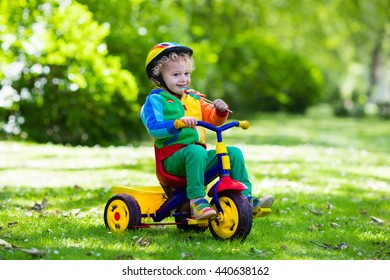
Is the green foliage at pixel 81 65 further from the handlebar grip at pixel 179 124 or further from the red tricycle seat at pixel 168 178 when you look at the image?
the handlebar grip at pixel 179 124

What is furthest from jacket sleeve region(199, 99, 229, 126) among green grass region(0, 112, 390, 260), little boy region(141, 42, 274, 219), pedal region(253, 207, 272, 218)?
green grass region(0, 112, 390, 260)

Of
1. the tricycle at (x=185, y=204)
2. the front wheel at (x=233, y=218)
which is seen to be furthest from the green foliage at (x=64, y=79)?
the front wheel at (x=233, y=218)

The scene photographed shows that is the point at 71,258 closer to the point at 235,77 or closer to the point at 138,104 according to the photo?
the point at 138,104

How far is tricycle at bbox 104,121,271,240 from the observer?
5.57 meters

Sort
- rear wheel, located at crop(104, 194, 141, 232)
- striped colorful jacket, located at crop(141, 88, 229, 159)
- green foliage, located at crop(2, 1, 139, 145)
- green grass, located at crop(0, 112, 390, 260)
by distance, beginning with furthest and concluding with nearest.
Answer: green foliage, located at crop(2, 1, 139, 145)
rear wheel, located at crop(104, 194, 141, 232)
striped colorful jacket, located at crop(141, 88, 229, 159)
green grass, located at crop(0, 112, 390, 260)

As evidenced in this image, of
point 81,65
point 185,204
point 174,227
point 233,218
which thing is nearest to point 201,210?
point 233,218

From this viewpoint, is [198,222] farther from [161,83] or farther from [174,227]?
[161,83]

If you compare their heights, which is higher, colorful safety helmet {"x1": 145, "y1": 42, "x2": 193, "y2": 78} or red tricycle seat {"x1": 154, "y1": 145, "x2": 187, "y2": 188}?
colorful safety helmet {"x1": 145, "y1": 42, "x2": 193, "y2": 78}

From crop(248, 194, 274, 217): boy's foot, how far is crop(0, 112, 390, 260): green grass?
0.28 metres

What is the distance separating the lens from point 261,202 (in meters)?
5.73

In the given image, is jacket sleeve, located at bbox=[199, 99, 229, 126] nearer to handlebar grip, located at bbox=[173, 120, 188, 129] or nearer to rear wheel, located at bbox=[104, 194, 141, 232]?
handlebar grip, located at bbox=[173, 120, 188, 129]

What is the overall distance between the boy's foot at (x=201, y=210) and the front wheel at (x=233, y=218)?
126mm

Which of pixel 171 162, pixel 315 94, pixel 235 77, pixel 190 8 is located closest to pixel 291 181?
pixel 171 162
